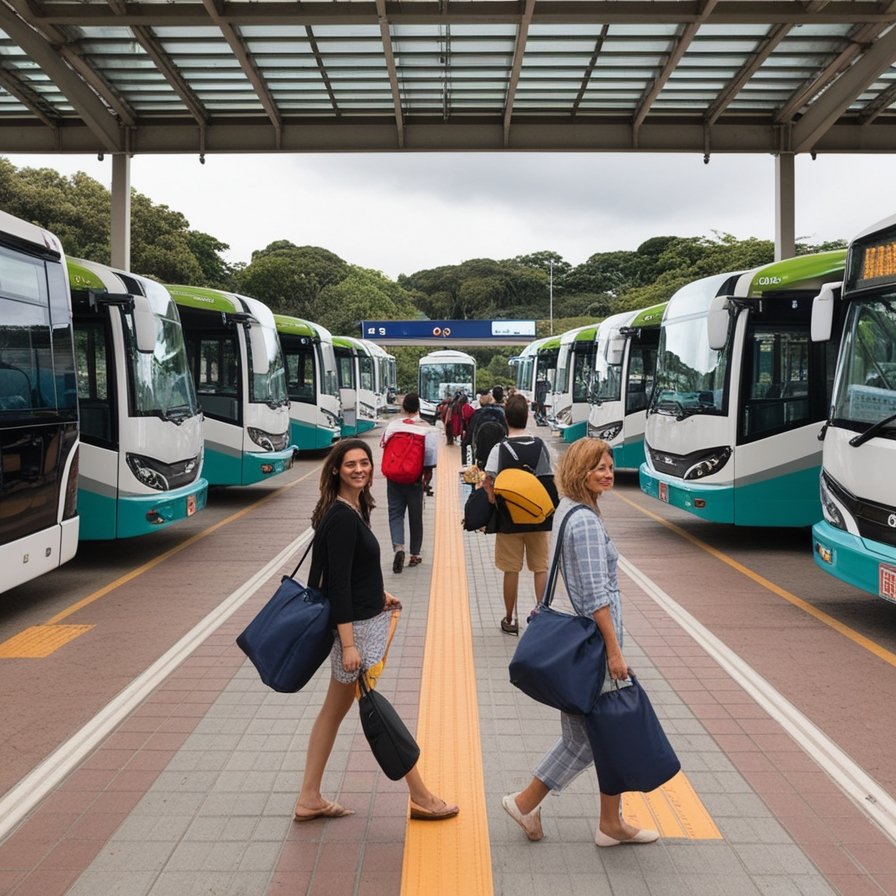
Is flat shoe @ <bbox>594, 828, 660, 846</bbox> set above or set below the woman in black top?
below

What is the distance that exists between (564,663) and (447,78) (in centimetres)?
1836

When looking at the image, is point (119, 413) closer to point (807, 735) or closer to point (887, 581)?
point (887, 581)

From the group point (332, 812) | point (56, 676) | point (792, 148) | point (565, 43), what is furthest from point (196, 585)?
point (792, 148)

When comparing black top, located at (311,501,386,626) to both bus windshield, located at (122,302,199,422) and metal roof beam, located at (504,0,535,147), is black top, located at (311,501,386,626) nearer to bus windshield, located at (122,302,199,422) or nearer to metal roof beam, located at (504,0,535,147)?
bus windshield, located at (122,302,199,422)

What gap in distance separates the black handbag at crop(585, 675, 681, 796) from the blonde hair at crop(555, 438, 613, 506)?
0.78 metres

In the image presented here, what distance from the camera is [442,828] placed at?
4.25 meters

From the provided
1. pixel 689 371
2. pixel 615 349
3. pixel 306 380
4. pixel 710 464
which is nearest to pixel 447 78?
pixel 615 349

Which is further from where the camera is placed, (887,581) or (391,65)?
(391,65)

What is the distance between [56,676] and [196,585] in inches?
117

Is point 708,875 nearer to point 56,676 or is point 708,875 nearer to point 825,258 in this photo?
point 56,676

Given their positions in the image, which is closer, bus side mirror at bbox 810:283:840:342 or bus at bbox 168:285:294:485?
bus side mirror at bbox 810:283:840:342

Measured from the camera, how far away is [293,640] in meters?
3.95

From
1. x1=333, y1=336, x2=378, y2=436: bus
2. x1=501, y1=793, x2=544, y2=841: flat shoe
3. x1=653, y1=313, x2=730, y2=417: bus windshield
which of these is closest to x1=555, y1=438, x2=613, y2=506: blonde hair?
x1=501, y1=793, x2=544, y2=841: flat shoe

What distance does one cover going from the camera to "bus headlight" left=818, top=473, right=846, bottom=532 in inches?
305
